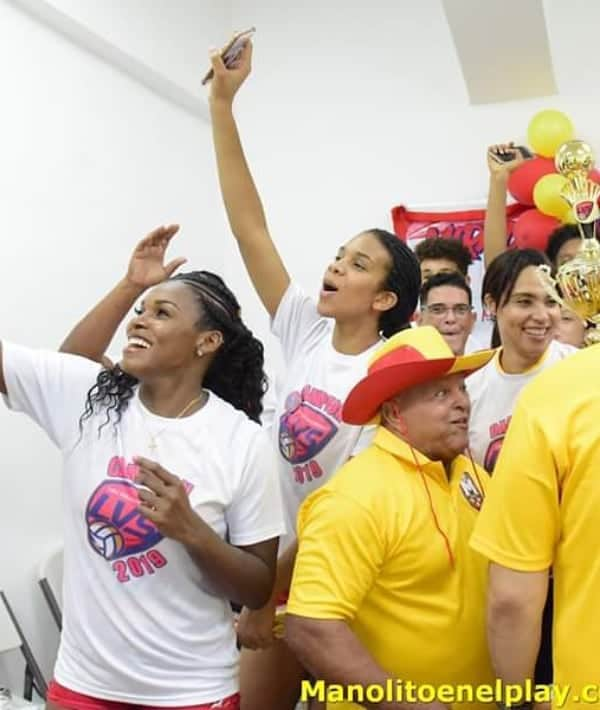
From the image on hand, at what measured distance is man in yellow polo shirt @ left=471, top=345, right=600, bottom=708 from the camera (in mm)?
1116

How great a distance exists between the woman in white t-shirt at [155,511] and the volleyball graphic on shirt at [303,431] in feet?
0.73

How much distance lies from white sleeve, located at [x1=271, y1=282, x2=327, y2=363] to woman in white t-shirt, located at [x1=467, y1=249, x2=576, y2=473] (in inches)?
16.5

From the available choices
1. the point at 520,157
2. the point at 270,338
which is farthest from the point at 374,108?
the point at 270,338

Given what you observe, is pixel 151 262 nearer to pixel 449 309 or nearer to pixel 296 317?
pixel 296 317

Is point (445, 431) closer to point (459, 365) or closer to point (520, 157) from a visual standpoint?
point (459, 365)

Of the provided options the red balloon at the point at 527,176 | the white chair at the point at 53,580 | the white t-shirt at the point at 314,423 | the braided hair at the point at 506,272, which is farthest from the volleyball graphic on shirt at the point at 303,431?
the red balloon at the point at 527,176

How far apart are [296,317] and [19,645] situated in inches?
61.1

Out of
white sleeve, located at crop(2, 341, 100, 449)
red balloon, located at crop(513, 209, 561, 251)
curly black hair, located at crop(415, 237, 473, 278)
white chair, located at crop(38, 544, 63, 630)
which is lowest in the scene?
white chair, located at crop(38, 544, 63, 630)

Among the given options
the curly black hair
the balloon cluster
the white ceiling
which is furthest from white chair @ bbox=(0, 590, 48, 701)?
the balloon cluster

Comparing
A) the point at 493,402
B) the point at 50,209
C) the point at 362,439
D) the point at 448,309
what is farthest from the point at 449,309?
the point at 50,209

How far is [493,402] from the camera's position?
2.02 metres

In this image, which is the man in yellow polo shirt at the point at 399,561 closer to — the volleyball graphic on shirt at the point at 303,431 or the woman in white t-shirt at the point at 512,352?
the volleyball graphic on shirt at the point at 303,431

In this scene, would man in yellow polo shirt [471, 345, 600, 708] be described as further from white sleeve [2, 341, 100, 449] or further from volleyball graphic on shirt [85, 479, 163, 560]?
white sleeve [2, 341, 100, 449]

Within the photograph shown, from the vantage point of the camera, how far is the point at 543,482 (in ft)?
3.70
